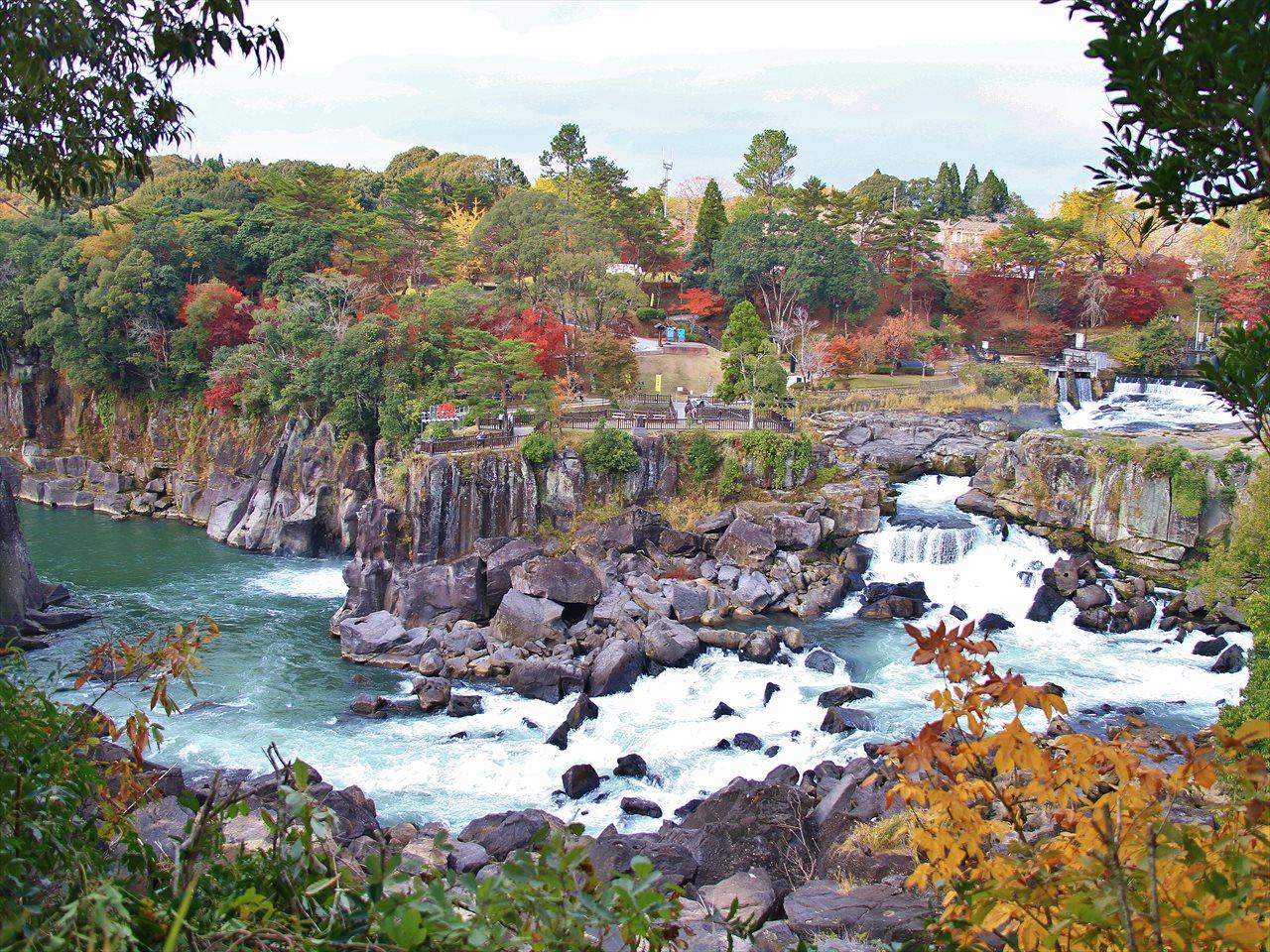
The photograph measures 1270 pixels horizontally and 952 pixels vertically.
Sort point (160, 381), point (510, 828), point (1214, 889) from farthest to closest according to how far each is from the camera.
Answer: point (160, 381) → point (510, 828) → point (1214, 889)

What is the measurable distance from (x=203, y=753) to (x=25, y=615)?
9183 mm

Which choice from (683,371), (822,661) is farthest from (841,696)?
(683,371)

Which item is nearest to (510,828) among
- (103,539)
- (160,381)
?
(103,539)

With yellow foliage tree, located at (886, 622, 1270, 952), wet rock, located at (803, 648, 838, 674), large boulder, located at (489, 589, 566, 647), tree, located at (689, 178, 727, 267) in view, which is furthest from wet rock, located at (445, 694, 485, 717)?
tree, located at (689, 178, 727, 267)

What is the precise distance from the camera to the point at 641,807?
51.5ft

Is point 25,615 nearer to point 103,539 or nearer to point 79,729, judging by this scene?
point 103,539

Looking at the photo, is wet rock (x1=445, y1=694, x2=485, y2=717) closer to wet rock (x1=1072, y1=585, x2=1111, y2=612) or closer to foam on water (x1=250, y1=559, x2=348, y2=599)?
foam on water (x1=250, y1=559, x2=348, y2=599)

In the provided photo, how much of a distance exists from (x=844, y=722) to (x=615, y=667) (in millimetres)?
4897

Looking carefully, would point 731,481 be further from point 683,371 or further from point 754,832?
point 754,832

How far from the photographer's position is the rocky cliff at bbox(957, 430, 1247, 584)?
24.8m

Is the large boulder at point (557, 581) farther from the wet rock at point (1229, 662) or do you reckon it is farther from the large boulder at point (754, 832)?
the wet rock at point (1229, 662)

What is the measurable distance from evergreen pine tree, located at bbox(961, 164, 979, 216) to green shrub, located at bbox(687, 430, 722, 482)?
158ft

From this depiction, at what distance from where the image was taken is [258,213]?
38.9m

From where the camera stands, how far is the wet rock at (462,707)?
1948 centimetres
